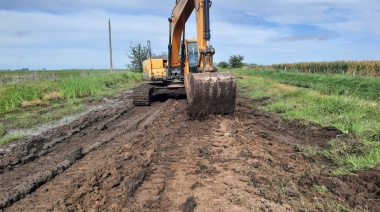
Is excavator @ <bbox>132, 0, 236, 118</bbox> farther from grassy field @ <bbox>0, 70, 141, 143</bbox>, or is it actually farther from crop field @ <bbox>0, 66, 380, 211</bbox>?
grassy field @ <bbox>0, 70, 141, 143</bbox>

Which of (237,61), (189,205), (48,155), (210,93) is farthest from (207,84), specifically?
(237,61)

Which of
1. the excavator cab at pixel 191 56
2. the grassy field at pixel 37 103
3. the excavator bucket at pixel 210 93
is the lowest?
the grassy field at pixel 37 103

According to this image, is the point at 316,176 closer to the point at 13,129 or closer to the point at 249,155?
the point at 249,155

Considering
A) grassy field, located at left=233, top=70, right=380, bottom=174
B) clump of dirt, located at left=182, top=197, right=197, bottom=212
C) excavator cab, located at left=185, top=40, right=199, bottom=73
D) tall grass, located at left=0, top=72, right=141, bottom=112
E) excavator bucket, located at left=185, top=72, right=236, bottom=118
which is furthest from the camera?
→ tall grass, located at left=0, top=72, right=141, bottom=112

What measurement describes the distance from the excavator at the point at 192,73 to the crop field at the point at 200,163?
51cm

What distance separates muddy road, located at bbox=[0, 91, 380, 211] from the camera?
4.33 metres

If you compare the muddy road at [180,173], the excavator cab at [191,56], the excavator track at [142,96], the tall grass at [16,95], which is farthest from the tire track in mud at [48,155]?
the tall grass at [16,95]

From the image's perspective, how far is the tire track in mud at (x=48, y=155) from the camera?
5.16 meters

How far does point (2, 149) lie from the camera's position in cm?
782

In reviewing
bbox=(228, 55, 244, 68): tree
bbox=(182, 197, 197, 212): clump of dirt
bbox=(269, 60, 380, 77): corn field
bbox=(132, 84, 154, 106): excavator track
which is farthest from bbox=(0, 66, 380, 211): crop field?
bbox=(228, 55, 244, 68): tree

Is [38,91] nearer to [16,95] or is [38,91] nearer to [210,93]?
[16,95]

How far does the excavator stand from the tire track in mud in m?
1.98

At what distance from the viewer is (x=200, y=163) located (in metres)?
5.91

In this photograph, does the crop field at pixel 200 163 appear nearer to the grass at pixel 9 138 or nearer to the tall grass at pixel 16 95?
the grass at pixel 9 138
